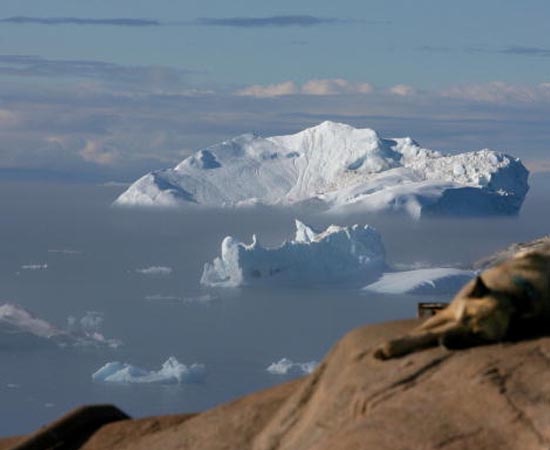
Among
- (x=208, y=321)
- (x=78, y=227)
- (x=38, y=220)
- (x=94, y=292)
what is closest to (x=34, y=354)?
(x=208, y=321)

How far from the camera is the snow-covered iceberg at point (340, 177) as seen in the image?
81.8 m

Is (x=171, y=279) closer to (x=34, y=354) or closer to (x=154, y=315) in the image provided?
(x=154, y=315)

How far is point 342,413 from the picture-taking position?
5.71 meters

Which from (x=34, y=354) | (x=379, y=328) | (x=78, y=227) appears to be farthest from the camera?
(x=78, y=227)

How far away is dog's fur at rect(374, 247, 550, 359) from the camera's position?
5703 millimetres

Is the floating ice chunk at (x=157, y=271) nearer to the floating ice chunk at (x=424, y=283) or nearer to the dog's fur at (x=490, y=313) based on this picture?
the floating ice chunk at (x=424, y=283)

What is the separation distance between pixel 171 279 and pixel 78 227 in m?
49.4

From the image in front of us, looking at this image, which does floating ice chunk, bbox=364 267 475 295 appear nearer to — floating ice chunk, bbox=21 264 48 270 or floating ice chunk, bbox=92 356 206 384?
floating ice chunk, bbox=92 356 206 384

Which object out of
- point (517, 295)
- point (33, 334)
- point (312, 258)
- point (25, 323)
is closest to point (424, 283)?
point (312, 258)

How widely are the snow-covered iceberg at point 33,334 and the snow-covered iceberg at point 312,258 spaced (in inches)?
257

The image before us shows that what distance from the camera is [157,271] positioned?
78.9 metres

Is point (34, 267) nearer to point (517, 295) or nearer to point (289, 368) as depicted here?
point (289, 368)

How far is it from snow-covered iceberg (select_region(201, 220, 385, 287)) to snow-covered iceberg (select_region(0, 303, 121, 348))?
Result: 6538 millimetres

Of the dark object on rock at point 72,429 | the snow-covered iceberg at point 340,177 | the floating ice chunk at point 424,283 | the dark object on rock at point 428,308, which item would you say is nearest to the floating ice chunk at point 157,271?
the snow-covered iceberg at point 340,177
